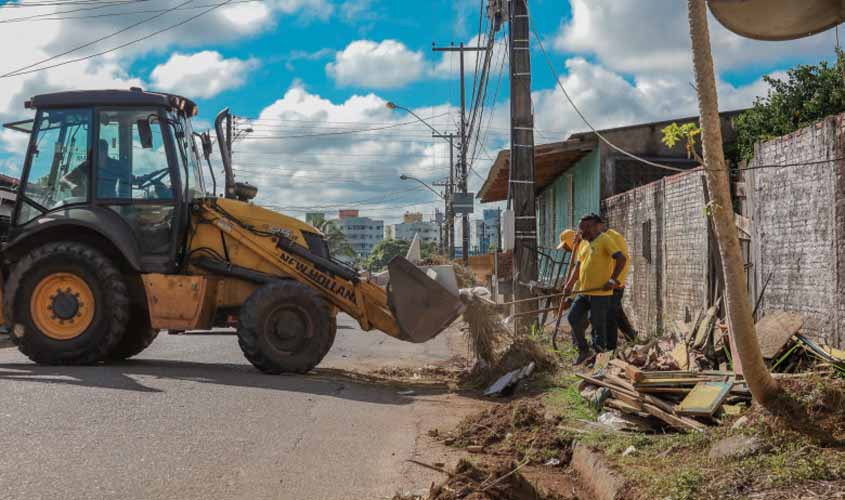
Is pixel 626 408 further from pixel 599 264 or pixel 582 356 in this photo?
pixel 599 264

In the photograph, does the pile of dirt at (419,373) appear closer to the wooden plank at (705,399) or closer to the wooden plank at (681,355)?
the wooden plank at (681,355)

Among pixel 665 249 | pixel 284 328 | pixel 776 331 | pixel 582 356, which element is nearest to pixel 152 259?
pixel 284 328

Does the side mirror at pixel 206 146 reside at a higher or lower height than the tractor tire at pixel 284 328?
higher

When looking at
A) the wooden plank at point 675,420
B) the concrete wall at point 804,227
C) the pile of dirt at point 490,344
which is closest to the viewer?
the wooden plank at point 675,420

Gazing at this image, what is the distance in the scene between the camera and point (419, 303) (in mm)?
9703

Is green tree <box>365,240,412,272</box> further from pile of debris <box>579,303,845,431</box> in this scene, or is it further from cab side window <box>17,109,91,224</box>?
pile of debris <box>579,303,845,431</box>

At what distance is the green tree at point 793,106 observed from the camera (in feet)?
59.0

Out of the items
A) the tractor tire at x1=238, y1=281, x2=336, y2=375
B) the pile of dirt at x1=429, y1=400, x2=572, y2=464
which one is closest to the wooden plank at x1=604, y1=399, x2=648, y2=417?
the pile of dirt at x1=429, y1=400, x2=572, y2=464

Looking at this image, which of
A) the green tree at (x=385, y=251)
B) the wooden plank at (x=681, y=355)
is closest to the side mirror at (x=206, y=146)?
the wooden plank at (x=681, y=355)

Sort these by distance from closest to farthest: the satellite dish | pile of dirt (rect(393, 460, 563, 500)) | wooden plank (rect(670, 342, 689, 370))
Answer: the satellite dish, pile of dirt (rect(393, 460, 563, 500)), wooden plank (rect(670, 342, 689, 370))

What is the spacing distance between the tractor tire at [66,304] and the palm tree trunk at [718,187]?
285 inches

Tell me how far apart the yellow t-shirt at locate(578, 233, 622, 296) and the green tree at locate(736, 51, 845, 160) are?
910 centimetres

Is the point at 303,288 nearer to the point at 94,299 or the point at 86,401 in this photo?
the point at 94,299

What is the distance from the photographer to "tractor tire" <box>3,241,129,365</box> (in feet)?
32.1
